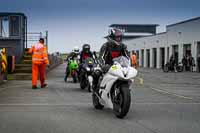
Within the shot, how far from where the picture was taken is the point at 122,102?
9.08 meters

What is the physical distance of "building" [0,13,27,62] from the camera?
29047 millimetres

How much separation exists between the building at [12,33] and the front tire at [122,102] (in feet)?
65.6

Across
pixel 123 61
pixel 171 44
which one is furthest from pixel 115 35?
pixel 171 44

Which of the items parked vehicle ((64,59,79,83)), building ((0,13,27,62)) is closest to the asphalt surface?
parked vehicle ((64,59,79,83))

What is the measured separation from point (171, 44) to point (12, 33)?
33090 millimetres

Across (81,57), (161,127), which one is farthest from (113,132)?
(81,57)

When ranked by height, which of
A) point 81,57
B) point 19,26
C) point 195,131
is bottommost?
point 195,131

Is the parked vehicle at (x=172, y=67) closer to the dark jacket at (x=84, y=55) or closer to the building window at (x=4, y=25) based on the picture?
the building window at (x=4, y=25)

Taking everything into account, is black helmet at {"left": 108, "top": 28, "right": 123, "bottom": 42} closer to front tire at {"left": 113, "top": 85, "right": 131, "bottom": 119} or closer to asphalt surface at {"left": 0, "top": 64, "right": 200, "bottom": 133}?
front tire at {"left": 113, "top": 85, "right": 131, "bottom": 119}

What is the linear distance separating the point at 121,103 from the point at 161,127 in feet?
3.96

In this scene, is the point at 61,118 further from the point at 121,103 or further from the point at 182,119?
the point at 182,119

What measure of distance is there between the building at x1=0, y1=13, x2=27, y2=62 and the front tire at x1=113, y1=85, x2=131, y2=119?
20.0 meters

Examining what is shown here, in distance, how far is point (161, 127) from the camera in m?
8.18

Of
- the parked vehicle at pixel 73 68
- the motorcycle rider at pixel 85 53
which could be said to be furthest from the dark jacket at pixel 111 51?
the parked vehicle at pixel 73 68
